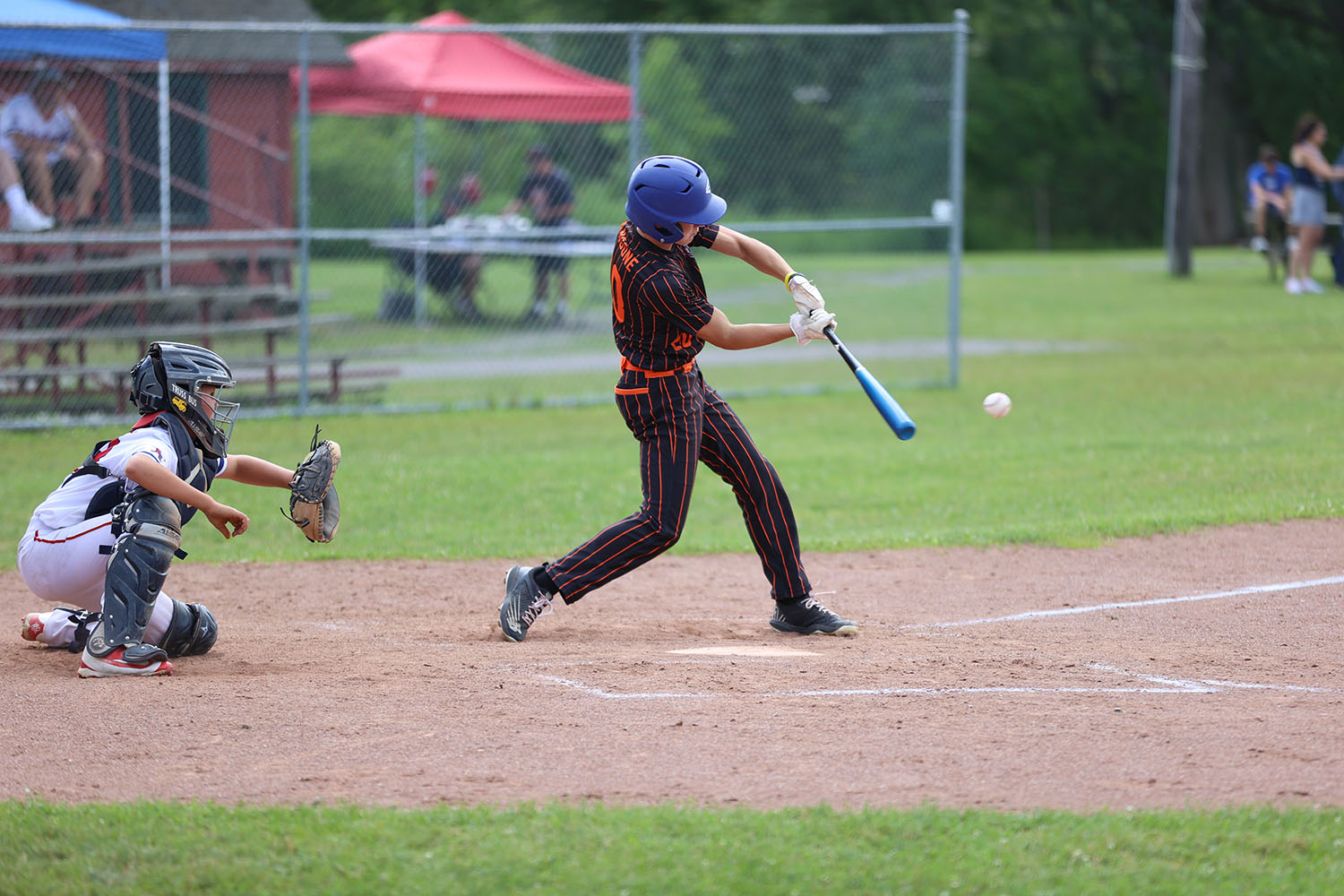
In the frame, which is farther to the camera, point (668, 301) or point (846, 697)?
point (668, 301)

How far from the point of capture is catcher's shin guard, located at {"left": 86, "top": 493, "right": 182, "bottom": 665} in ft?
16.8

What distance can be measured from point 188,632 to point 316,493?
30.6 inches

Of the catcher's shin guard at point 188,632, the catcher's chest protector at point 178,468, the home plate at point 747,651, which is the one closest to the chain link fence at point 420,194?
the catcher's chest protector at point 178,468

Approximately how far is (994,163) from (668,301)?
3859 cm

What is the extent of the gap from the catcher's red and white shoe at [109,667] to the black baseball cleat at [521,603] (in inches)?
54.6

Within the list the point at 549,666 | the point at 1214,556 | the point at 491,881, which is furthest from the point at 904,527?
the point at 491,881

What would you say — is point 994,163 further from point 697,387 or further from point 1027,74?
point 697,387

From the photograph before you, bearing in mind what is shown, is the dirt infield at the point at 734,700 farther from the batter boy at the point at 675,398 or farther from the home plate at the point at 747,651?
the batter boy at the point at 675,398

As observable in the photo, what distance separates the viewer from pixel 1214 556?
24.3ft

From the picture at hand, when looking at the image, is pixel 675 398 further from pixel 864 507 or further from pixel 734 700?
pixel 864 507

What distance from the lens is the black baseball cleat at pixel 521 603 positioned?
228 inches

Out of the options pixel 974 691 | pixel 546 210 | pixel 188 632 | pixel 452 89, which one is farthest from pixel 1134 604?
pixel 452 89

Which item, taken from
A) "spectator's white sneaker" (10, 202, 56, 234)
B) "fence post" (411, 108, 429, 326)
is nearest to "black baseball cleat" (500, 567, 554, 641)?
"fence post" (411, 108, 429, 326)

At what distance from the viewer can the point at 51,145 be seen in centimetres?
1203
